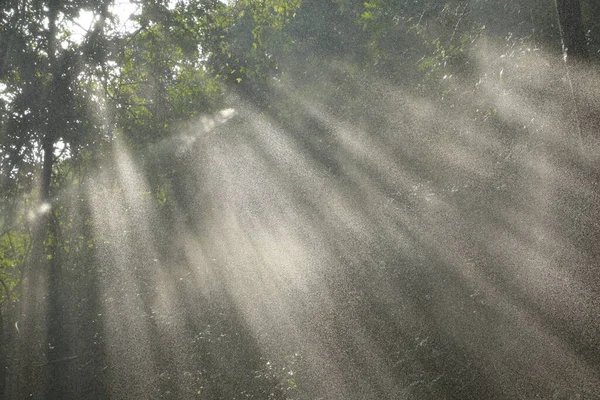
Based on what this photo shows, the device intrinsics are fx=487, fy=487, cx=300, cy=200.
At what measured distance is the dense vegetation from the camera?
5945 millimetres

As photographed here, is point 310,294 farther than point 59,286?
No

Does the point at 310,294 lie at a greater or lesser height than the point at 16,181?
lesser

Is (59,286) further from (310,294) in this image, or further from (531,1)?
(531,1)

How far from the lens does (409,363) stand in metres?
6.27

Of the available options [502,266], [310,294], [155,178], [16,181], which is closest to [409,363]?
[502,266]

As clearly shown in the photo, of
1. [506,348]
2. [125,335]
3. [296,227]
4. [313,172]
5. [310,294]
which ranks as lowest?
[506,348]

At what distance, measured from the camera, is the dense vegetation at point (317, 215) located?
5.95 metres

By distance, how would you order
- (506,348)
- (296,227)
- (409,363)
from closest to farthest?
1. (506,348)
2. (409,363)
3. (296,227)

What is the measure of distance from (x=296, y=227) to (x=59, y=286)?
6655 mm

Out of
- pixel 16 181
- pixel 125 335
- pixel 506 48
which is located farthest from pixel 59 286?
pixel 506 48

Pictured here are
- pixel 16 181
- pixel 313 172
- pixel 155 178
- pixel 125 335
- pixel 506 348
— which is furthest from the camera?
pixel 155 178

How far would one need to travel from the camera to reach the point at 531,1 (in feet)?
25.5

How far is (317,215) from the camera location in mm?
14344

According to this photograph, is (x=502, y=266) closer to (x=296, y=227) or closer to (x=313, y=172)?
(x=296, y=227)
